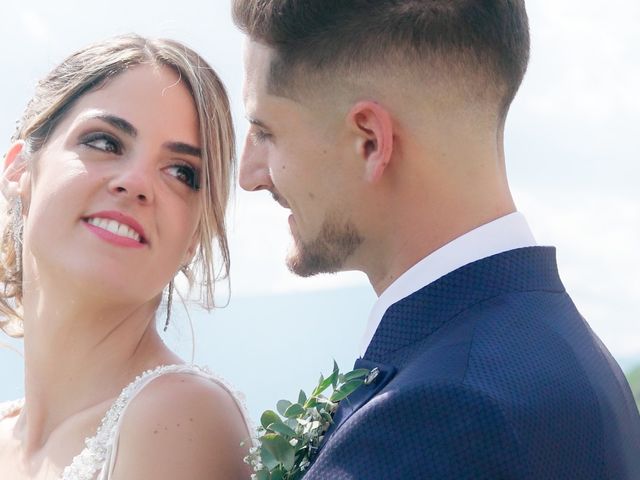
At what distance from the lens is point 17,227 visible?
168 inches

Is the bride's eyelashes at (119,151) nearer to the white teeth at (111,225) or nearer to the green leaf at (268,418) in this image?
the white teeth at (111,225)

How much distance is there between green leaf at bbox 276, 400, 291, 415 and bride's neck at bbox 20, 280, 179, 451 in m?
1.15

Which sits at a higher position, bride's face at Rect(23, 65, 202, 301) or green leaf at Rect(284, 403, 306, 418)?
bride's face at Rect(23, 65, 202, 301)

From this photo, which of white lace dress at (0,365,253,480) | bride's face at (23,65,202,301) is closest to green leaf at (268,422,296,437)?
white lace dress at (0,365,253,480)

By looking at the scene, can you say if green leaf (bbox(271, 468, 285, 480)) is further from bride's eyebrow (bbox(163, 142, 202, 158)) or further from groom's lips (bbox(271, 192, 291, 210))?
bride's eyebrow (bbox(163, 142, 202, 158))

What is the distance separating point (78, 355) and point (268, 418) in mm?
1371

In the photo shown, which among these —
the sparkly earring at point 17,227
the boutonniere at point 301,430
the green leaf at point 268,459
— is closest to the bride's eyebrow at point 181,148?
the sparkly earring at point 17,227

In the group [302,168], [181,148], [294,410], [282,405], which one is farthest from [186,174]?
[294,410]

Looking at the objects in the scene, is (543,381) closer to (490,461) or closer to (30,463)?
(490,461)

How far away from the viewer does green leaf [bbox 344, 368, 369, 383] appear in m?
2.58

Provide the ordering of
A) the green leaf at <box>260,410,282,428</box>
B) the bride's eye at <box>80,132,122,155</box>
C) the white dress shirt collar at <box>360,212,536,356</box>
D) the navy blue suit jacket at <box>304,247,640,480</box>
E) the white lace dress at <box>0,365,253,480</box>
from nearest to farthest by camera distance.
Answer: the navy blue suit jacket at <box>304,247,640,480</box>, the white dress shirt collar at <box>360,212,536,356</box>, the green leaf at <box>260,410,282,428</box>, the white lace dress at <box>0,365,253,480</box>, the bride's eye at <box>80,132,122,155</box>

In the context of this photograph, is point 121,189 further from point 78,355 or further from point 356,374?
point 356,374

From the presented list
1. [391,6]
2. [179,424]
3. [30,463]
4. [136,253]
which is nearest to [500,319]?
[391,6]

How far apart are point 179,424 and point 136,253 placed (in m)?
0.68
